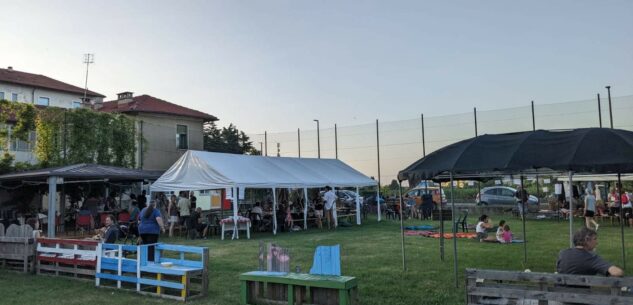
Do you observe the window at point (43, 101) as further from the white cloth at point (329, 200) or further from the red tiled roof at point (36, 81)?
the white cloth at point (329, 200)

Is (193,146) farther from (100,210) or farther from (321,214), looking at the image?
(321,214)

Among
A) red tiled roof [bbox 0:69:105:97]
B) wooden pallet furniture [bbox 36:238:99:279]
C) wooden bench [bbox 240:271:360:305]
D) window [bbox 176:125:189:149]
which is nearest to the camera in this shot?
wooden bench [bbox 240:271:360:305]

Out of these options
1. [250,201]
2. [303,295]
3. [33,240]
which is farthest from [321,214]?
[303,295]

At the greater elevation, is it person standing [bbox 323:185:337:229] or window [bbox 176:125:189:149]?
window [bbox 176:125:189:149]

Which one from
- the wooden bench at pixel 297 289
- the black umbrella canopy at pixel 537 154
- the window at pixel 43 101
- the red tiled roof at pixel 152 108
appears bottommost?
the wooden bench at pixel 297 289

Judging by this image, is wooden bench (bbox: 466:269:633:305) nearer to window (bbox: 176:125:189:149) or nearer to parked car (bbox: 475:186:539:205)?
parked car (bbox: 475:186:539:205)

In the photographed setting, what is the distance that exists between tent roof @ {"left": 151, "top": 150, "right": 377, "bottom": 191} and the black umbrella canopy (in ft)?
30.0

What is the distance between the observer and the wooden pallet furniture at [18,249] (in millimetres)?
9680

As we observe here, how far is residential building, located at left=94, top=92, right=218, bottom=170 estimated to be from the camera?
27703mm

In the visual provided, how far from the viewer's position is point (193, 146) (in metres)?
31.7

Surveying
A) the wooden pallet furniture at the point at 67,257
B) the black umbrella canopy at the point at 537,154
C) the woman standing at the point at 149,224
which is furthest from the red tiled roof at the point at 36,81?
the black umbrella canopy at the point at 537,154

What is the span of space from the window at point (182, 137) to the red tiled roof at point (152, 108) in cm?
85

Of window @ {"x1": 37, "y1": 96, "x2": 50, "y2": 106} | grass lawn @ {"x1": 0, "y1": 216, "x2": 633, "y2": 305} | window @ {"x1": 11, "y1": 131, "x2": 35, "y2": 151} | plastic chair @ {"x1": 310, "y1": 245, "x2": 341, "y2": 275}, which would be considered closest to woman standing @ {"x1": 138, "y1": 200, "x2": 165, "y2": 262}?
grass lawn @ {"x1": 0, "y1": 216, "x2": 633, "y2": 305}

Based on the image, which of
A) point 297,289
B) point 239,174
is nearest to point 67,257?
point 297,289
